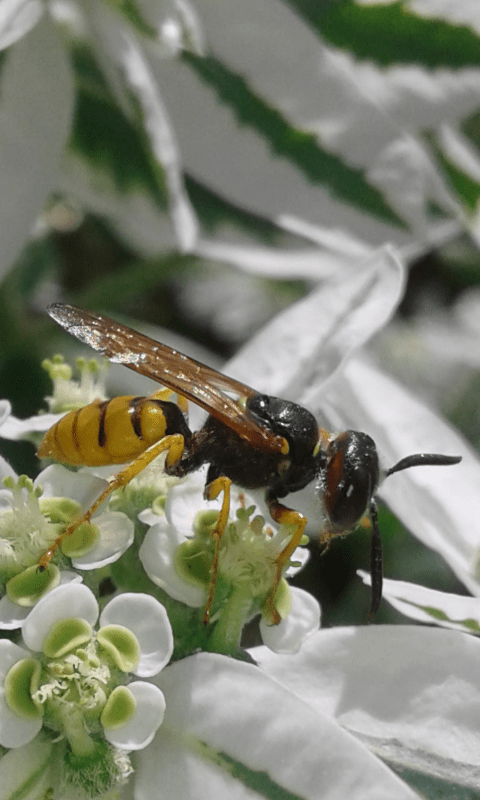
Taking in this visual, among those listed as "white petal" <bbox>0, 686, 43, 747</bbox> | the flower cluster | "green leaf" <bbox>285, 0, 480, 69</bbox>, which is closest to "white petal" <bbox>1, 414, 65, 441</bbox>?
the flower cluster

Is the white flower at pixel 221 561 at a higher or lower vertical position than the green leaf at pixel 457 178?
higher

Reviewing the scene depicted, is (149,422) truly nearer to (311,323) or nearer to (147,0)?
(311,323)

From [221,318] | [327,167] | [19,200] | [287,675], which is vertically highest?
[19,200]

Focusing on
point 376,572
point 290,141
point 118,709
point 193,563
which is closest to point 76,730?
point 118,709

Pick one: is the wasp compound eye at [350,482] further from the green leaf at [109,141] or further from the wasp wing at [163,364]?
the green leaf at [109,141]

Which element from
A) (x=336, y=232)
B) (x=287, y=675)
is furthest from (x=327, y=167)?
(x=287, y=675)

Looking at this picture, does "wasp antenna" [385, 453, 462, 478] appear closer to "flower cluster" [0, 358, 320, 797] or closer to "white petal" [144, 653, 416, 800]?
"flower cluster" [0, 358, 320, 797]

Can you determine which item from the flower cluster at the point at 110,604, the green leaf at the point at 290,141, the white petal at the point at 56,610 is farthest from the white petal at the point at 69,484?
the green leaf at the point at 290,141

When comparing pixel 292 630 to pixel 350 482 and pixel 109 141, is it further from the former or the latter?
pixel 109 141
